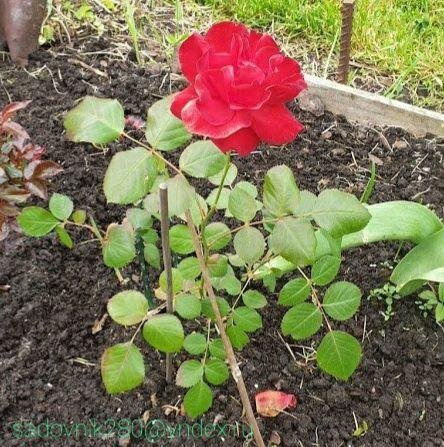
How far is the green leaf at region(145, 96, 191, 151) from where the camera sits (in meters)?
1.02

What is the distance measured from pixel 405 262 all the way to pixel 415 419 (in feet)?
1.08

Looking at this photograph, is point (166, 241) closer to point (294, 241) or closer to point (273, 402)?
point (294, 241)

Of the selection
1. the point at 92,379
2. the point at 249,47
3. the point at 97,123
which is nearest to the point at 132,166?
the point at 97,123

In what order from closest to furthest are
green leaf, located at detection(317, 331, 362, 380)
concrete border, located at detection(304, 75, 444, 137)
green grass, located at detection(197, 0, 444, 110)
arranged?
green leaf, located at detection(317, 331, 362, 380)
concrete border, located at detection(304, 75, 444, 137)
green grass, located at detection(197, 0, 444, 110)

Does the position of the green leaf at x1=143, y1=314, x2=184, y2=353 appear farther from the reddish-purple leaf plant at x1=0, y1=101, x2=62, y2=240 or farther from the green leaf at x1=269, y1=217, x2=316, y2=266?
the reddish-purple leaf plant at x1=0, y1=101, x2=62, y2=240

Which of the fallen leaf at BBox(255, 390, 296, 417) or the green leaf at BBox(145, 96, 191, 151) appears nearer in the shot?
the green leaf at BBox(145, 96, 191, 151)

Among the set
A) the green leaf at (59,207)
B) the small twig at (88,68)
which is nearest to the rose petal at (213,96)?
the green leaf at (59,207)

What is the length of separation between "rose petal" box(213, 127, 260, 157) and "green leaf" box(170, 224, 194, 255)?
0.30 metres

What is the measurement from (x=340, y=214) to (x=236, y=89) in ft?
0.89

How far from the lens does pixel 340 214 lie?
1.05m

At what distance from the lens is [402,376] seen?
1526 millimetres

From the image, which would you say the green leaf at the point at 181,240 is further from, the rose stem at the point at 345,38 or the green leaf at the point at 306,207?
the rose stem at the point at 345,38

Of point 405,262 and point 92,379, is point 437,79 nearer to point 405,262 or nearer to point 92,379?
point 405,262

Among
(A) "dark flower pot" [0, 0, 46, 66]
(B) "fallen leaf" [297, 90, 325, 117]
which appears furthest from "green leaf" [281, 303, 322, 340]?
(A) "dark flower pot" [0, 0, 46, 66]
